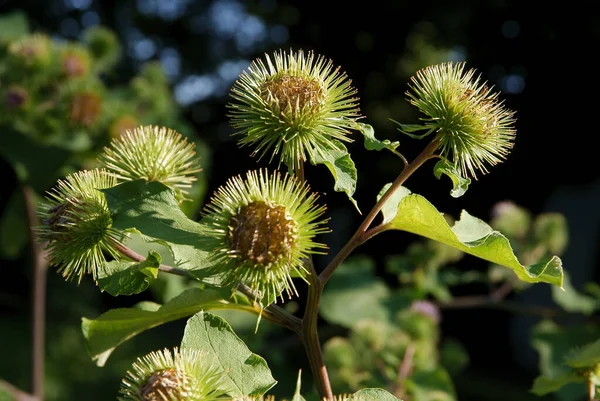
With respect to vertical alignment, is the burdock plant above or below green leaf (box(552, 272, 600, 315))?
below

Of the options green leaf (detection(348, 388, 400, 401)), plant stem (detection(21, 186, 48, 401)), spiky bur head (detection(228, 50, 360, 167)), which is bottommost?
green leaf (detection(348, 388, 400, 401))

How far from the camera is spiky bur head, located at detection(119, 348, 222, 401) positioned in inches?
32.0

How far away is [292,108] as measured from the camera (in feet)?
3.43

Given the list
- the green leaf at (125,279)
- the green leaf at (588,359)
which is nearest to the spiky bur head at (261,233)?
the green leaf at (125,279)

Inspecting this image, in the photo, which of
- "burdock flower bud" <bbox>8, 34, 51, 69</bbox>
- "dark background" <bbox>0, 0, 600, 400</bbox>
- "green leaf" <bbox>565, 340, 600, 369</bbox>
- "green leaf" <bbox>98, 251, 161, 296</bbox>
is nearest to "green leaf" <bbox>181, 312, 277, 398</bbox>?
"green leaf" <bbox>98, 251, 161, 296</bbox>

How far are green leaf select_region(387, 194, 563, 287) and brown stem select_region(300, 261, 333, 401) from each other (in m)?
0.15

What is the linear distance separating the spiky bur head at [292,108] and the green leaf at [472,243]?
0.54 ft

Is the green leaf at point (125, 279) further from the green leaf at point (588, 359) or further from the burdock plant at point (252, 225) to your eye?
the green leaf at point (588, 359)

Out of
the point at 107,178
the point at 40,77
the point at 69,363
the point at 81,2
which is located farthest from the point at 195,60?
the point at 107,178

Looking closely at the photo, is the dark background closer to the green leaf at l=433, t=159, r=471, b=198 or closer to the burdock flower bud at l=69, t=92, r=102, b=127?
the burdock flower bud at l=69, t=92, r=102, b=127

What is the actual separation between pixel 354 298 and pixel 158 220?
1963 mm

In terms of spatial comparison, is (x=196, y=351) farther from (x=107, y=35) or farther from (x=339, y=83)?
(x=107, y=35)

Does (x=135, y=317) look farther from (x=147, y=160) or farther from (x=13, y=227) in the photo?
(x=13, y=227)

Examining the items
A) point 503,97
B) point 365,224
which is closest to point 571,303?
point 365,224
